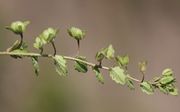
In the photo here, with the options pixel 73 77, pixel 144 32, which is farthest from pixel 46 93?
pixel 144 32

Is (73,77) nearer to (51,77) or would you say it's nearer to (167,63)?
(51,77)

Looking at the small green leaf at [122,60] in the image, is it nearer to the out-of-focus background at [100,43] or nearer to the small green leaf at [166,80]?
the small green leaf at [166,80]

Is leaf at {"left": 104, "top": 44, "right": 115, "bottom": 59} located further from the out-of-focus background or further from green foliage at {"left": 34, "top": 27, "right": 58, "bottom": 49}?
the out-of-focus background

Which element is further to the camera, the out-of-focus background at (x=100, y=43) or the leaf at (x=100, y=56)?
the out-of-focus background at (x=100, y=43)

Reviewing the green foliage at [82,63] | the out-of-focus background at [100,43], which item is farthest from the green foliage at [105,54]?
the out-of-focus background at [100,43]

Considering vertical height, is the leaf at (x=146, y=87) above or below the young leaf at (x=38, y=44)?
below

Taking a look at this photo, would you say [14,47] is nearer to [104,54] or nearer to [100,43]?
[104,54]

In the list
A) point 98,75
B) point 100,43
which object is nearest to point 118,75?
point 98,75
